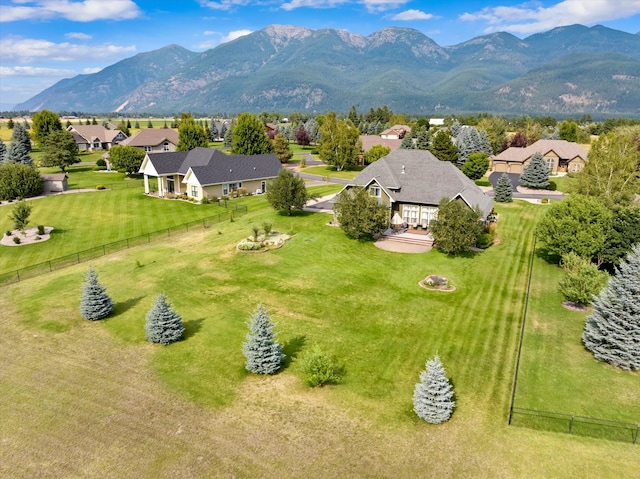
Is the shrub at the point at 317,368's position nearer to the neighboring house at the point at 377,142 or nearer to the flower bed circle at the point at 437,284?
the flower bed circle at the point at 437,284

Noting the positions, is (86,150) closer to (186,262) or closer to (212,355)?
(186,262)

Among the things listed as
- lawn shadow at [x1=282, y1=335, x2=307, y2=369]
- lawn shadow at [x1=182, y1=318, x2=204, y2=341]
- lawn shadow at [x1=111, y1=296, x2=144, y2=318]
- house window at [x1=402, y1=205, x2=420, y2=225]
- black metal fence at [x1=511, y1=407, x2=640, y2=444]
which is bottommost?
black metal fence at [x1=511, y1=407, x2=640, y2=444]

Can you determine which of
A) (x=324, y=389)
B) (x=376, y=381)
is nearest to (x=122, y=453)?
(x=324, y=389)

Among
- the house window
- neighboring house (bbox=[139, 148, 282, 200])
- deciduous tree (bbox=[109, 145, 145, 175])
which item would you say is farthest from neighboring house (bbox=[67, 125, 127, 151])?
the house window

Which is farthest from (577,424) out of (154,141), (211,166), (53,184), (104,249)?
(154,141)

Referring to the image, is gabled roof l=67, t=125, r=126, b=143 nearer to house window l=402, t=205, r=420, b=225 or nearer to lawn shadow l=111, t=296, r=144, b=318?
house window l=402, t=205, r=420, b=225
